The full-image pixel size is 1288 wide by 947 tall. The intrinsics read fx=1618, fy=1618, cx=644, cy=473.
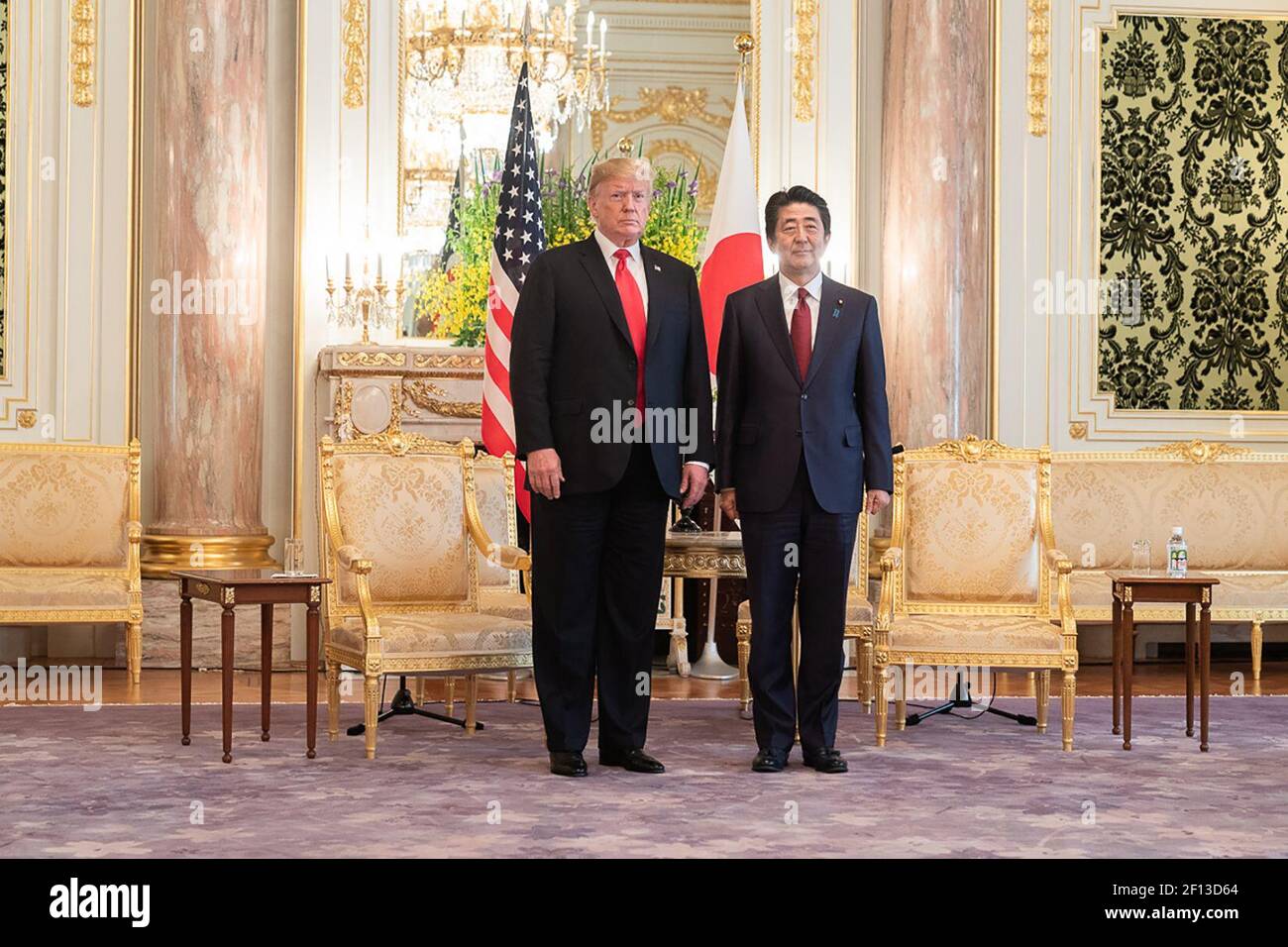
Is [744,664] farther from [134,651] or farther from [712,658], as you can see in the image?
[134,651]

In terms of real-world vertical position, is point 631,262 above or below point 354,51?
below

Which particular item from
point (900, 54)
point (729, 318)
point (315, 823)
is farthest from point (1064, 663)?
point (900, 54)

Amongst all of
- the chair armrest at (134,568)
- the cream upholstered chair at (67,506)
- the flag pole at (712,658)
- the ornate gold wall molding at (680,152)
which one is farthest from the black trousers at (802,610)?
the ornate gold wall molding at (680,152)

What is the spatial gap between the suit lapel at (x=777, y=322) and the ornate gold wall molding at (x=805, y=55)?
3.73 meters

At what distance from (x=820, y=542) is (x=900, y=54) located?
415 cm

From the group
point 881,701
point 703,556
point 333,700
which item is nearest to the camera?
point 881,701

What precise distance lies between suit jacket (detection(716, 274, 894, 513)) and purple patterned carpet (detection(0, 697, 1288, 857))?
894 millimetres

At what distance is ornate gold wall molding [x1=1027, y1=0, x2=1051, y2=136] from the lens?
8.54 metres

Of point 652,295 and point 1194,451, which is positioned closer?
point 652,295

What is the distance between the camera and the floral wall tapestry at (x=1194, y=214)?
8.66 m

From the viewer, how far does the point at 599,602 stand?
4973 mm

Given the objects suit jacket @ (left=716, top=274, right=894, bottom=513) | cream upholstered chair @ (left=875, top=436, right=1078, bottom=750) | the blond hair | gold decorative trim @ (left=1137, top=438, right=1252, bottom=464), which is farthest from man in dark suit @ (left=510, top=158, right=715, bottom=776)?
gold decorative trim @ (left=1137, top=438, right=1252, bottom=464)

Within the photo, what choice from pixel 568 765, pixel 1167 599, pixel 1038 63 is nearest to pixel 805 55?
pixel 1038 63

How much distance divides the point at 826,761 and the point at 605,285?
1.60 m
